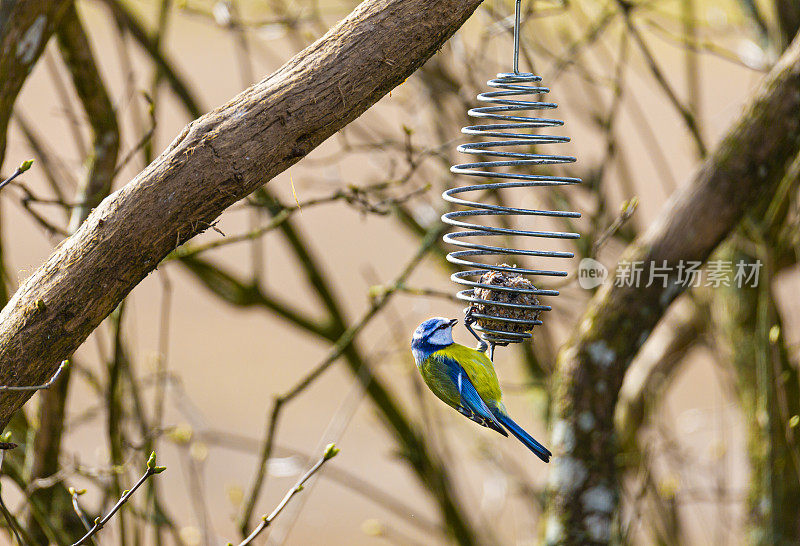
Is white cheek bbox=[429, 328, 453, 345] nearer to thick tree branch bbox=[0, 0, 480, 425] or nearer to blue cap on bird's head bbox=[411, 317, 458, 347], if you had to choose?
blue cap on bird's head bbox=[411, 317, 458, 347]

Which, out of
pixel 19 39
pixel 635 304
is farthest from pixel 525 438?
pixel 19 39

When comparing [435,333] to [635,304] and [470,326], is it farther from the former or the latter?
[635,304]

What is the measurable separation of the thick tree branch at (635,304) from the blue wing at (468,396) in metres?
0.88

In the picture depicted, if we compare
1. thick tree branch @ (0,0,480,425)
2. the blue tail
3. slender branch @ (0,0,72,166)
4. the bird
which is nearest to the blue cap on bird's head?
the bird

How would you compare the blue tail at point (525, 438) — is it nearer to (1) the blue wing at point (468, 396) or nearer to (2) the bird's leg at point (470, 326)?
(1) the blue wing at point (468, 396)

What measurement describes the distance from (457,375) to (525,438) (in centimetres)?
20

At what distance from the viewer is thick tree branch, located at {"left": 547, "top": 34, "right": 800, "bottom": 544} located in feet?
7.59

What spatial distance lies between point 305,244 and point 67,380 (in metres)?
1.83

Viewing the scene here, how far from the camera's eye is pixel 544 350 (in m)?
3.92

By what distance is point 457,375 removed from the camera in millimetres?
1688

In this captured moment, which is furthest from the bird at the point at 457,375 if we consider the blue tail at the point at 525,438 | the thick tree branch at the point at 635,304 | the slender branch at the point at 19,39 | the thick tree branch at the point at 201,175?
the slender branch at the point at 19,39

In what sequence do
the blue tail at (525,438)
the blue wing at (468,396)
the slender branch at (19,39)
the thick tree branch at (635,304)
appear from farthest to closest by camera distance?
the thick tree branch at (635,304)
the slender branch at (19,39)
the blue wing at (468,396)
the blue tail at (525,438)

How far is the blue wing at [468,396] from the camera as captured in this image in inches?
65.9

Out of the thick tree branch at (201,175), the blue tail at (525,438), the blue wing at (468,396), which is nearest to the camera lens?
the thick tree branch at (201,175)
